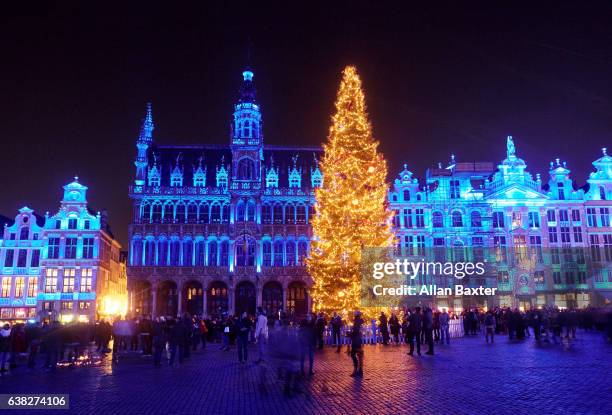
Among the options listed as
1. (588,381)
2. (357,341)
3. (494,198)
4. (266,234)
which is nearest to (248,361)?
(357,341)

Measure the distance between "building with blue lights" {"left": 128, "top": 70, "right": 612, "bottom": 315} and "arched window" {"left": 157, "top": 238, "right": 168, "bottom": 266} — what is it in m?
0.18

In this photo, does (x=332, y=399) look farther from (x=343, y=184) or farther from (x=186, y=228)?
(x=186, y=228)

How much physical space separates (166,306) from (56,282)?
13.2 metres

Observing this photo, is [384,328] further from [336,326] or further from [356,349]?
[356,349]

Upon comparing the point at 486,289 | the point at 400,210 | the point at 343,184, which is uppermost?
the point at 400,210

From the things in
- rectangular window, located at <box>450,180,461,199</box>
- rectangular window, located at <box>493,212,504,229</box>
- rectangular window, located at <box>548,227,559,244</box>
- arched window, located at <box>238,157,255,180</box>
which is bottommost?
rectangular window, located at <box>548,227,559,244</box>

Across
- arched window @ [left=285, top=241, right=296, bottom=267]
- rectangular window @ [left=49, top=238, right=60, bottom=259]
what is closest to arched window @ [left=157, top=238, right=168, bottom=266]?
rectangular window @ [left=49, top=238, right=60, bottom=259]

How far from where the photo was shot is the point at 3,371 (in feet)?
63.6

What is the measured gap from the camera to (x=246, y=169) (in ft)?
206

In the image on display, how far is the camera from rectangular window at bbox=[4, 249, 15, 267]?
2502 inches

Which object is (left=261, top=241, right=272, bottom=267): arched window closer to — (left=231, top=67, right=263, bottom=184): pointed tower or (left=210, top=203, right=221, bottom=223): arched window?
(left=210, top=203, right=221, bottom=223): arched window

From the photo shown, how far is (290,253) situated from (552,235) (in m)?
31.3

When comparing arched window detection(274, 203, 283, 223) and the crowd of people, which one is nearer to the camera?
the crowd of people

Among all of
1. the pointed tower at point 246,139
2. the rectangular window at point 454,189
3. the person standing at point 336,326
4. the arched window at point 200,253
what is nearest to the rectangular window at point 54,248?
the arched window at point 200,253
